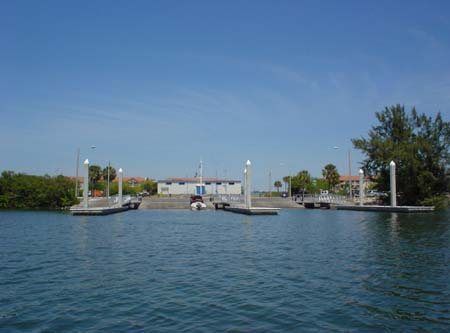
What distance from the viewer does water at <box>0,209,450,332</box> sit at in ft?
32.3

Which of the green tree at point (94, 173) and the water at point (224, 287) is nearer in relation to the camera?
the water at point (224, 287)

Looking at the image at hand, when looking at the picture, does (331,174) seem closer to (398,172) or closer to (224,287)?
(398,172)

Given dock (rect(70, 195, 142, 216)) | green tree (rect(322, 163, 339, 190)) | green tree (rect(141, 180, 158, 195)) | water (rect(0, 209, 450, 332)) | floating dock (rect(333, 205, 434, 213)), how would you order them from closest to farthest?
water (rect(0, 209, 450, 332))
dock (rect(70, 195, 142, 216))
floating dock (rect(333, 205, 434, 213))
green tree (rect(322, 163, 339, 190))
green tree (rect(141, 180, 158, 195))

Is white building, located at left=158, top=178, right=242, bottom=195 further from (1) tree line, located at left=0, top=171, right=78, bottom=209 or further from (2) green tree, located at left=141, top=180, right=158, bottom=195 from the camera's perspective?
(1) tree line, located at left=0, top=171, right=78, bottom=209

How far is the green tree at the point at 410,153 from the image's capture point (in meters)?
59.6

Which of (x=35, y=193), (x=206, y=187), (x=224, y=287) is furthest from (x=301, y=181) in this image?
(x=224, y=287)

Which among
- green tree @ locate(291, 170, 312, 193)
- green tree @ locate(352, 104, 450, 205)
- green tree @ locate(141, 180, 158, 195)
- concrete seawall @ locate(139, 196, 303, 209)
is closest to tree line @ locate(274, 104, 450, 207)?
green tree @ locate(352, 104, 450, 205)

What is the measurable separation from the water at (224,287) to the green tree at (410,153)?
38837 mm

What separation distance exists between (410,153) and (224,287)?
171ft

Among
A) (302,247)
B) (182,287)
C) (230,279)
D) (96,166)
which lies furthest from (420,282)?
(96,166)

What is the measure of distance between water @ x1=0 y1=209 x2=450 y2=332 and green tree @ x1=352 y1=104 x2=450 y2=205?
3884 cm

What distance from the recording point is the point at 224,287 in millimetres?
13141

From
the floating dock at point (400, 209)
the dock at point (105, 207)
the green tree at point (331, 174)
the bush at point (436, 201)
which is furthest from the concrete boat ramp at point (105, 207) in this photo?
the green tree at point (331, 174)

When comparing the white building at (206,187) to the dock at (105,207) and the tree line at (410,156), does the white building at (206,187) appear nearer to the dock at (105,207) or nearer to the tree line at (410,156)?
the dock at (105,207)
